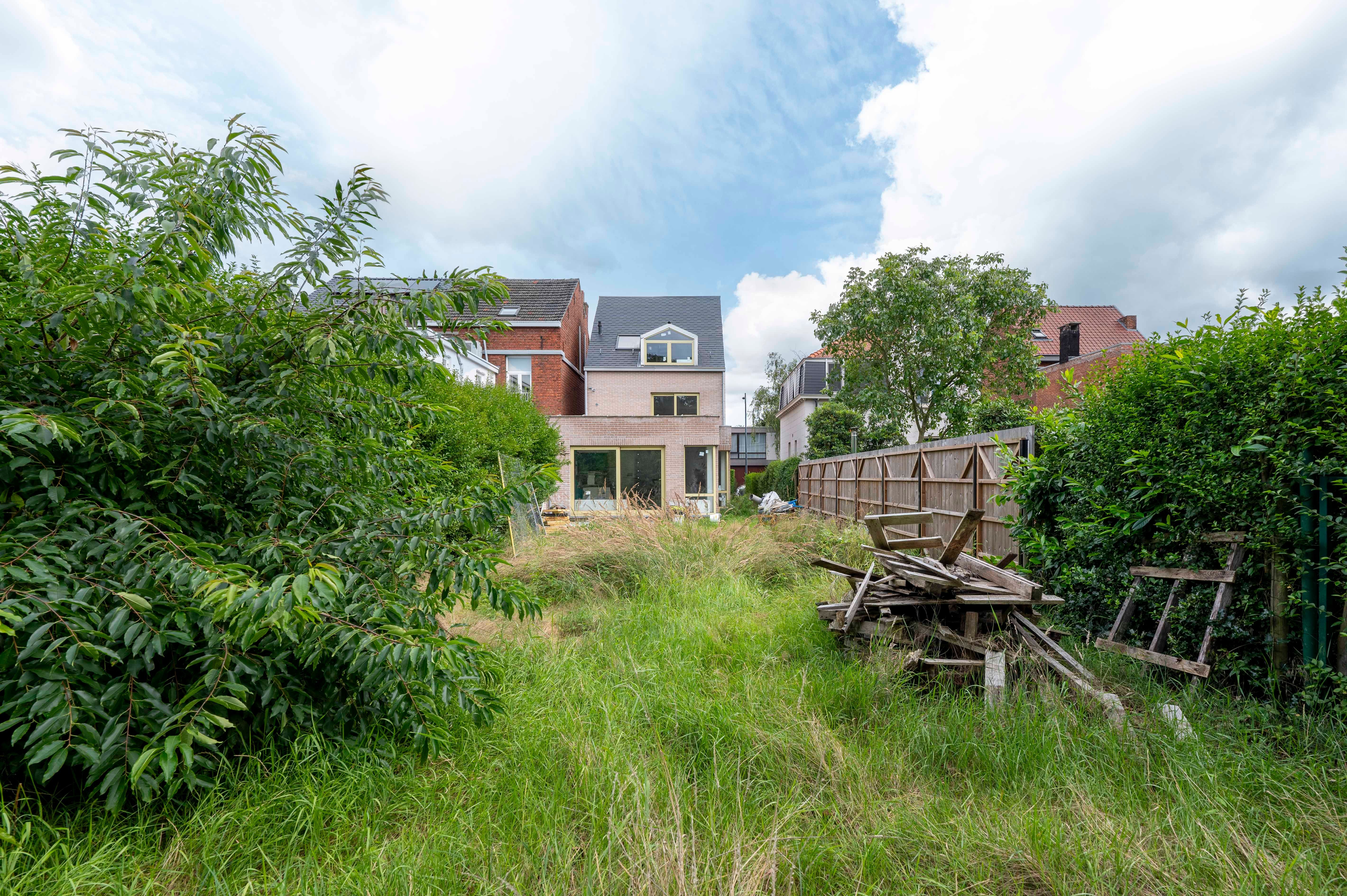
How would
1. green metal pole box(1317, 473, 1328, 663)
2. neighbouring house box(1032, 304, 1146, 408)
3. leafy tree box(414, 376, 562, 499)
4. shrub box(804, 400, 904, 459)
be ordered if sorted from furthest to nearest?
neighbouring house box(1032, 304, 1146, 408) → shrub box(804, 400, 904, 459) → leafy tree box(414, 376, 562, 499) → green metal pole box(1317, 473, 1328, 663)

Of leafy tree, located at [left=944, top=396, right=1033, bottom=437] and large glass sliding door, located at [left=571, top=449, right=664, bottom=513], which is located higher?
leafy tree, located at [left=944, top=396, right=1033, bottom=437]

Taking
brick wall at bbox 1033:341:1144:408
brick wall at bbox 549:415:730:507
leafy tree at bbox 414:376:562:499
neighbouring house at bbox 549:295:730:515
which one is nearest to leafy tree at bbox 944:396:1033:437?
brick wall at bbox 1033:341:1144:408

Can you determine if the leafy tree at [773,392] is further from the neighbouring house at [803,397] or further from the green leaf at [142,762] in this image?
the green leaf at [142,762]

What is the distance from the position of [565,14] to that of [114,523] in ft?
19.6

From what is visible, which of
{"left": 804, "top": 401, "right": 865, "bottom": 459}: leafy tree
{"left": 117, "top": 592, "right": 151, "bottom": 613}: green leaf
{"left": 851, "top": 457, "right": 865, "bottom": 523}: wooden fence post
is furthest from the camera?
{"left": 804, "top": 401, "right": 865, "bottom": 459}: leafy tree

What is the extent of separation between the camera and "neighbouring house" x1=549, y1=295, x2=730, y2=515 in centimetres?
2003

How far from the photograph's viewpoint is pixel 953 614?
4.19m

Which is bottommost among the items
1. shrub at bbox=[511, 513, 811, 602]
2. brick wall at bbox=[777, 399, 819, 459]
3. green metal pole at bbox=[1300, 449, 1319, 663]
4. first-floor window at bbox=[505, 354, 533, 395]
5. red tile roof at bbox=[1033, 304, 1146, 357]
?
shrub at bbox=[511, 513, 811, 602]

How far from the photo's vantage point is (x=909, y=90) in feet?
23.3

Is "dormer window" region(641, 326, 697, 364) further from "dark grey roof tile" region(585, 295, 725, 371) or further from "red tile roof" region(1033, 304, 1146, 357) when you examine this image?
"red tile roof" region(1033, 304, 1146, 357)

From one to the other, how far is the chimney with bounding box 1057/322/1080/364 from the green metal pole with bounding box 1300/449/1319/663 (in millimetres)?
26754

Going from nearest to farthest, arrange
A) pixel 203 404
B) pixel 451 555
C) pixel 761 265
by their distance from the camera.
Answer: pixel 203 404 < pixel 451 555 < pixel 761 265

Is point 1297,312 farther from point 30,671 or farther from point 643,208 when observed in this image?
point 643,208

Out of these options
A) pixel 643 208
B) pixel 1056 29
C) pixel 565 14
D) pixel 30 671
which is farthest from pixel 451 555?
pixel 643 208
